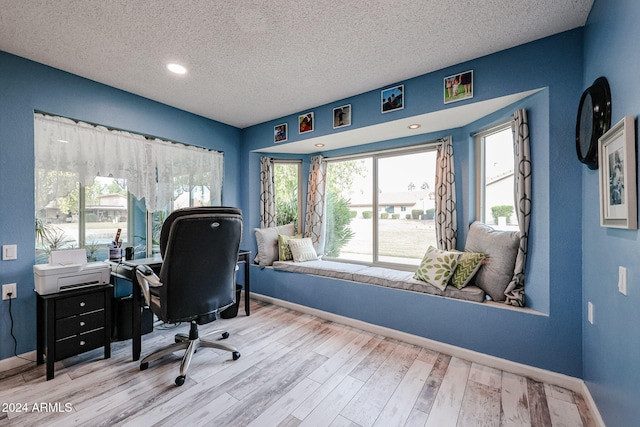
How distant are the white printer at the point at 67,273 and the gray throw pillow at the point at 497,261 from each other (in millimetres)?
3294

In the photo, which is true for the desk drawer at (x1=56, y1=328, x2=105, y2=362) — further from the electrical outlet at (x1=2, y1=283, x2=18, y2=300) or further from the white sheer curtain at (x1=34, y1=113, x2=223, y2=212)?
the white sheer curtain at (x1=34, y1=113, x2=223, y2=212)

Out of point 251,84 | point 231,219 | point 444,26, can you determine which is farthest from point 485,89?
point 231,219

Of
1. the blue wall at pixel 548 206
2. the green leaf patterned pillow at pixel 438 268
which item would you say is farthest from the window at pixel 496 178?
the green leaf patterned pillow at pixel 438 268

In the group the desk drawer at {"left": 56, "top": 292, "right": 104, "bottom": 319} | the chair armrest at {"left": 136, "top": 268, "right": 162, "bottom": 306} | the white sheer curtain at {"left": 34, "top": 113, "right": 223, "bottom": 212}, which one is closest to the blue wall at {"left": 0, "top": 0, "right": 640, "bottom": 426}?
the white sheer curtain at {"left": 34, "top": 113, "right": 223, "bottom": 212}

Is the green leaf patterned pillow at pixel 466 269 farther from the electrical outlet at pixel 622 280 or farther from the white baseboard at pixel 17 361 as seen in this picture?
the white baseboard at pixel 17 361

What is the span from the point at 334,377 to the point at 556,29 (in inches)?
117

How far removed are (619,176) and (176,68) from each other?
3.10m

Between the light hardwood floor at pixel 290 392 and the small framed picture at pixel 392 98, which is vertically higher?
the small framed picture at pixel 392 98

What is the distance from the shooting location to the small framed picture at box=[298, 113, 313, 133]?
3377 mm

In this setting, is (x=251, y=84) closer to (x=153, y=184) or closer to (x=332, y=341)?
(x=153, y=184)

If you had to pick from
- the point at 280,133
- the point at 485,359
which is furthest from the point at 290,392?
the point at 280,133

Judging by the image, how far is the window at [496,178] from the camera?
255 cm

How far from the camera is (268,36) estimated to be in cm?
196

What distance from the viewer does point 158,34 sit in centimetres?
193
